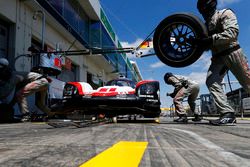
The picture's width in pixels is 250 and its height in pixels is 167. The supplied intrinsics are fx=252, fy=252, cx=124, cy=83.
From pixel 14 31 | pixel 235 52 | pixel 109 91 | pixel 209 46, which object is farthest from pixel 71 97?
pixel 14 31

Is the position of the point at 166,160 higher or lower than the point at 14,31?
lower

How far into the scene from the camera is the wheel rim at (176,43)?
4.17m

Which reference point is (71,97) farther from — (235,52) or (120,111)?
(235,52)

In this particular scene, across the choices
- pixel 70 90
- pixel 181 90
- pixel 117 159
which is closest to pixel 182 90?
pixel 181 90

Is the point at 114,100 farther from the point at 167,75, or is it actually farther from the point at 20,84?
the point at 20,84

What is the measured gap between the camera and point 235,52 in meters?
4.04

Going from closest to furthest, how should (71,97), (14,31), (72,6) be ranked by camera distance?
(71,97)
(14,31)
(72,6)

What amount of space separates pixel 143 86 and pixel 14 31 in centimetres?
605

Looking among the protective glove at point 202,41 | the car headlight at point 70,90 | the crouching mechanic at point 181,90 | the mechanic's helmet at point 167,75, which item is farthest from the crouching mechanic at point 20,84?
the protective glove at point 202,41

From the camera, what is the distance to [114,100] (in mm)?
5191

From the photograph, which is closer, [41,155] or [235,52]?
[41,155]

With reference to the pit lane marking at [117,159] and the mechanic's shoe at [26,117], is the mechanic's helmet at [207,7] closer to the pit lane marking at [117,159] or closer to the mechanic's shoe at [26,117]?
the pit lane marking at [117,159]

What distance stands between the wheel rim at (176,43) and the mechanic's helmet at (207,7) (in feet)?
1.48

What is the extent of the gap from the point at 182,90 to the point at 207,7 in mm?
2907
